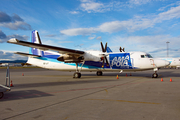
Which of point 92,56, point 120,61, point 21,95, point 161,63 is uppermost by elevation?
point 92,56

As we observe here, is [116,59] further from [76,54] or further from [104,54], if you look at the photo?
[76,54]

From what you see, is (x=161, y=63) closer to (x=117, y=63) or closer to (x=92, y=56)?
(x=117, y=63)

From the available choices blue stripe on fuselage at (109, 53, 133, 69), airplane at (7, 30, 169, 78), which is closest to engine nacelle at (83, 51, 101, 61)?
airplane at (7, 30, 169, 78)

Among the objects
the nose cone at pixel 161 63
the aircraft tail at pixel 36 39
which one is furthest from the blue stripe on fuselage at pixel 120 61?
the aircraft tail at pixel 36 39

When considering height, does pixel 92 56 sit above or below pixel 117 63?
above

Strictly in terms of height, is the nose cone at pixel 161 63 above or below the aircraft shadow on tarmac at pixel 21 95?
above

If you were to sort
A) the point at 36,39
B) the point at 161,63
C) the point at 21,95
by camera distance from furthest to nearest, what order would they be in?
the point at 36,39 → the point at 161,63 → the point at 21,95

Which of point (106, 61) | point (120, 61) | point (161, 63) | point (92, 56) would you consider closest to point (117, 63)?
point (120, 61)

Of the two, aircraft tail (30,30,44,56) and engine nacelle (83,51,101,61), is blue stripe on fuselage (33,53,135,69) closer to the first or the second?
engine nacelle (83,51,101,61)

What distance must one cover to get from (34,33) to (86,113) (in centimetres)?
2032

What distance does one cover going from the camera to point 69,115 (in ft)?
15.8

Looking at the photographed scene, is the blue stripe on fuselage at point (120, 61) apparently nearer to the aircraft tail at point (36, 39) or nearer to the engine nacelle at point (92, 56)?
the engine nacelle at point (92, 56)

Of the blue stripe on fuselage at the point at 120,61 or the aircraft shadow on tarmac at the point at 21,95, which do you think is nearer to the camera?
the aircraft shadow on tarmac at the point at 21,95

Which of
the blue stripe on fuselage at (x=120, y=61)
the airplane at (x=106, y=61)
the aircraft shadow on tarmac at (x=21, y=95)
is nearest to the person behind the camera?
the aircraft shadow on tarmac at (x=21, y=95)
